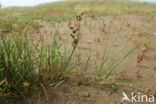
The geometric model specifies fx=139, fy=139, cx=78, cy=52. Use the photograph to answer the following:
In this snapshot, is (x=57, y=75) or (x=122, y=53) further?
(x=122, y=53)

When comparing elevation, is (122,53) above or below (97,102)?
above

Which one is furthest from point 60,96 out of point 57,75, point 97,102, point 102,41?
point 102,41

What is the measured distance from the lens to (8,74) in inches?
49.2

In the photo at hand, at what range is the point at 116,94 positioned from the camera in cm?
138

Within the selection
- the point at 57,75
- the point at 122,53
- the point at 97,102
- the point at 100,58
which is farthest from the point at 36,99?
the point at 122,53

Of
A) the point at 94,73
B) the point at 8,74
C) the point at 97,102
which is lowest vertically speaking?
the point at 97,102

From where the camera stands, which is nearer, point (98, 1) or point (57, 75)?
point (57, 75)

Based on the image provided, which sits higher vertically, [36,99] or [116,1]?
[116,1]

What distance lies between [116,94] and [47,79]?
710 mm

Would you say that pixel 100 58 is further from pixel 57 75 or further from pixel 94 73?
pixel 57 75

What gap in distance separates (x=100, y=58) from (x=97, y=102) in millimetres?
906

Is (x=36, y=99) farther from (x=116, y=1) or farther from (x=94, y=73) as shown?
(x=116, y=1)

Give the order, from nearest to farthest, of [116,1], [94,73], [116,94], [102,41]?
[116,94]
[94,73]
[102,41]
[116,1]

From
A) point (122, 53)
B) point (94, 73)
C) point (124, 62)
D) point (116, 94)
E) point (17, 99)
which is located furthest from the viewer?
point (122, 53)
